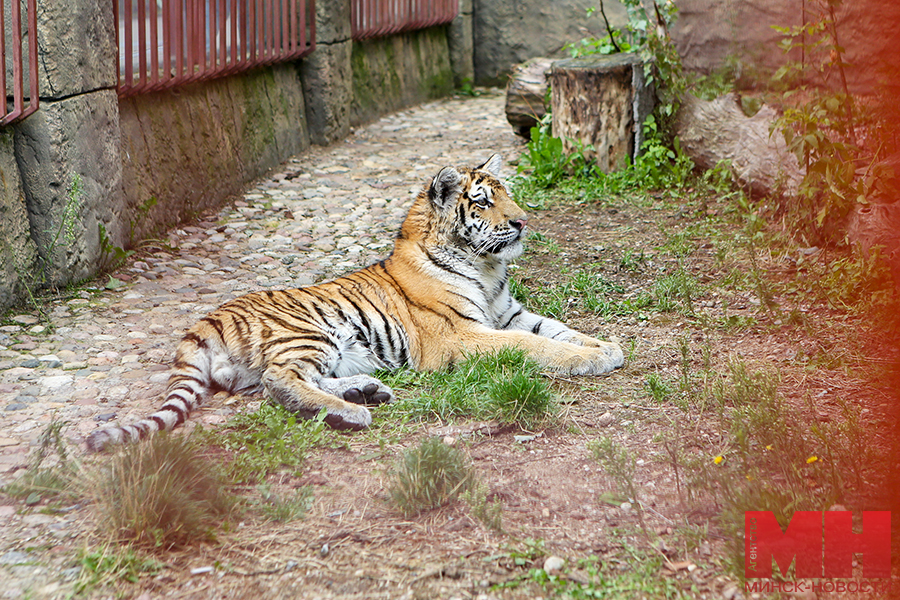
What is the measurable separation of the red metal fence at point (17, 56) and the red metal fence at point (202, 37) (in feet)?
3.29

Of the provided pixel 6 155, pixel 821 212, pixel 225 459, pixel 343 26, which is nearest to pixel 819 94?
pixel 821 212

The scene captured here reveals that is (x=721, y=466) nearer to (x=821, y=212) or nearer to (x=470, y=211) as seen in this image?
(x=470, y=211)

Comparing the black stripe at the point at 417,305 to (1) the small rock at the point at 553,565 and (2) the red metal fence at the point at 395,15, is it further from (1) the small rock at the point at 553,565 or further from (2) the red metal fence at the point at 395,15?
(2) the red metal fence at the point at 395,15

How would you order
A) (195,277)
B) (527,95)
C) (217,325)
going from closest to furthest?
1. (217,325)
2. (195,277)
3. (527,95)

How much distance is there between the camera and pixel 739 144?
22.0 ft

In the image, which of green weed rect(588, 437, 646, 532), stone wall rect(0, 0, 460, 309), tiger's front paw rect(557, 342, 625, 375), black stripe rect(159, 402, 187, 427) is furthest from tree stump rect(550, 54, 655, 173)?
black stripe rect(159, 402, 187, 427)

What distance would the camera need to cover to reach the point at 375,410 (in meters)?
4.05

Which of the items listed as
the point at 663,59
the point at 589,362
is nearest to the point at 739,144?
the point at 663,59

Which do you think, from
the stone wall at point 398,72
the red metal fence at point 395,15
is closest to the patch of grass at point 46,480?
the stone wall at point 398,72

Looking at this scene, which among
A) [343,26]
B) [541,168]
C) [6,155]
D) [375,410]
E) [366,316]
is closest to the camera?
[375,410]

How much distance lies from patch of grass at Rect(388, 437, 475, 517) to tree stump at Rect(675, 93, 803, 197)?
12.1ft

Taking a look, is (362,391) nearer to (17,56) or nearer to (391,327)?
(391,327)

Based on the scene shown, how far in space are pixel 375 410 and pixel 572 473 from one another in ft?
3.50

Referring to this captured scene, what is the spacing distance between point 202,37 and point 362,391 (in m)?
4.37
